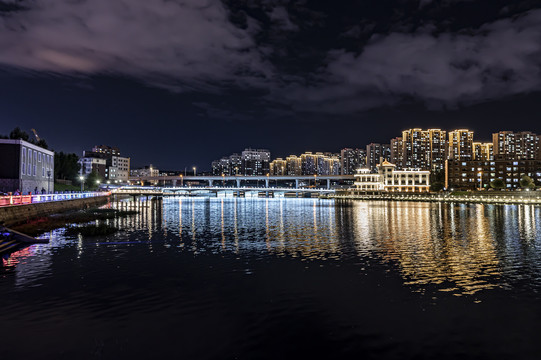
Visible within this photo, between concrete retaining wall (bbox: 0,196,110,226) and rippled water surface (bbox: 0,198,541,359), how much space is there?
14117 mm

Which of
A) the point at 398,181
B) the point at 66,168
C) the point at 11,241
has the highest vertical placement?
the point at 66,168

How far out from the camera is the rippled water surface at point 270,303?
13031 mm

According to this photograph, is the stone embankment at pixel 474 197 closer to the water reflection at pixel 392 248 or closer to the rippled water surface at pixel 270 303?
the water reflection at pixel 392 248

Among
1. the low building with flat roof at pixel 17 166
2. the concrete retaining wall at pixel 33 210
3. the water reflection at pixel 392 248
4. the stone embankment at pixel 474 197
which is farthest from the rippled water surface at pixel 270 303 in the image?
the stone embankment at pixel 474 197

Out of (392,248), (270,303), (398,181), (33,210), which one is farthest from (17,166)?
(398,181)

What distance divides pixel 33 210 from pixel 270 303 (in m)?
47.2

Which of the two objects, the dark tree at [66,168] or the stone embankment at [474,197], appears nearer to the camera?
the stone embankment at [474,197]

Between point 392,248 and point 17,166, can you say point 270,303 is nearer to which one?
point 392,248

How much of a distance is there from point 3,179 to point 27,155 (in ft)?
25.1

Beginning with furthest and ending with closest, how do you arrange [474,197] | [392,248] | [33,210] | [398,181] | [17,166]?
[398,181] → [474,197] → [17,166] → [33,210] → [392,248]

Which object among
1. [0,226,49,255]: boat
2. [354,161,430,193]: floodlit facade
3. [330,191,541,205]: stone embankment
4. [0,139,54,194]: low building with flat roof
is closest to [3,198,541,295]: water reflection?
[0,226,49,255]: boat

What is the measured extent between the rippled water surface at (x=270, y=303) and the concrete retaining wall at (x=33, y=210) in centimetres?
1412

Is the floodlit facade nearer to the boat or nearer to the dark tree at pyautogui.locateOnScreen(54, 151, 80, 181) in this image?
the dark tree at pyautogui.locateOnScreen(54, 151, 80, 181)

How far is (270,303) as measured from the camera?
1764 centimetres
